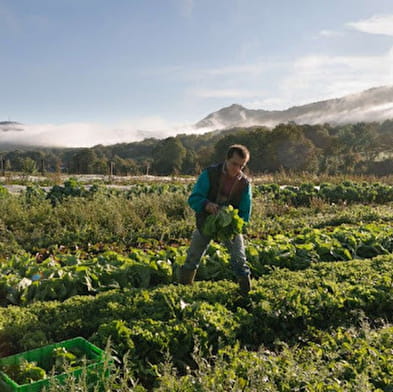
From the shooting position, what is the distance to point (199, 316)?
14.1 ft

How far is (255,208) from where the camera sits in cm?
1120

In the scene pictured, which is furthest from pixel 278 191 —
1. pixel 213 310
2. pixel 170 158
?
pixel 170 158

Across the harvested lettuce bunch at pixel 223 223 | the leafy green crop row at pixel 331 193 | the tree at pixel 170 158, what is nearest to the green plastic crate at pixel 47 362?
the harvested lettuce bunch at pixel 223 223

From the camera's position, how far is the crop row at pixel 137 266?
5.18 m

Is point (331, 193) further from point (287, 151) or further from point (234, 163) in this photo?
point (287, 151)

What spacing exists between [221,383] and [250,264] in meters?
2.97

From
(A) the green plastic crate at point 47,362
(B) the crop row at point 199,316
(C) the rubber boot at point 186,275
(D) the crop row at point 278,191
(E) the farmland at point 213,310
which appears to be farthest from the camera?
(D) the crop row at point 278,191

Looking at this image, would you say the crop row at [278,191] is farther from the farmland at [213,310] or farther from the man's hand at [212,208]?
the man's hand at [212,208]

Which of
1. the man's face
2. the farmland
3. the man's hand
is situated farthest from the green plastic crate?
the man's face

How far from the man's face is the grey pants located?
27.6 inches

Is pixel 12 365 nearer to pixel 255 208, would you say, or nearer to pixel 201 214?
pixel 201 214

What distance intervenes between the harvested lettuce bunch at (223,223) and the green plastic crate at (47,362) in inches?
66.7

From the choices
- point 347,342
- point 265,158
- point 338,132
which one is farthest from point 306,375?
point 338,132

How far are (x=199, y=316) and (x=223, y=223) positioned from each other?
93 cm
